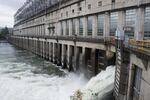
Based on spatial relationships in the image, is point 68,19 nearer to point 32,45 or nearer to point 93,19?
point 93,19

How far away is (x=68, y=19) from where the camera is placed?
3884 centimetres

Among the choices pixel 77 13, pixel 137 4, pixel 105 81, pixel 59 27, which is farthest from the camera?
pixel 59 27

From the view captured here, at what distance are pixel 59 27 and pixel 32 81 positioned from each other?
18.8 meters

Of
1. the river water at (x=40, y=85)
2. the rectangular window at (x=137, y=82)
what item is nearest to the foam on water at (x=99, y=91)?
the rectangular window at (x=137, y=82)

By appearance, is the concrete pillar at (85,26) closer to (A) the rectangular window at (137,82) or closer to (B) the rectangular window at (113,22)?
(B) the rectangular window at (113,22)

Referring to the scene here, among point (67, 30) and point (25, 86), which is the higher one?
point (67, 30)

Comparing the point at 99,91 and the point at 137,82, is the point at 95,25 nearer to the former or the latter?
the point at 99,91

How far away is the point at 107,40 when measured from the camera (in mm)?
22625

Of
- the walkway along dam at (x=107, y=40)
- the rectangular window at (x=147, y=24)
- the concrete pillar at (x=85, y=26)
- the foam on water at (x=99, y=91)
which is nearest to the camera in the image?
the walkway along dam at (x=107, y=40)

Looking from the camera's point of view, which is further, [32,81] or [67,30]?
[67,30]

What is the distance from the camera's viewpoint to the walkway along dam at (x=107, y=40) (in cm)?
1344

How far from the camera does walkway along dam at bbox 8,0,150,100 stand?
44.1 feet

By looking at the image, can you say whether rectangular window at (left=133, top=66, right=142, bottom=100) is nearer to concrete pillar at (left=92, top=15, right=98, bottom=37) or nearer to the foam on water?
the foam on water

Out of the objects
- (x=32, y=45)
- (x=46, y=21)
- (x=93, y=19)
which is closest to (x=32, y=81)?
(x=93, y=19)
